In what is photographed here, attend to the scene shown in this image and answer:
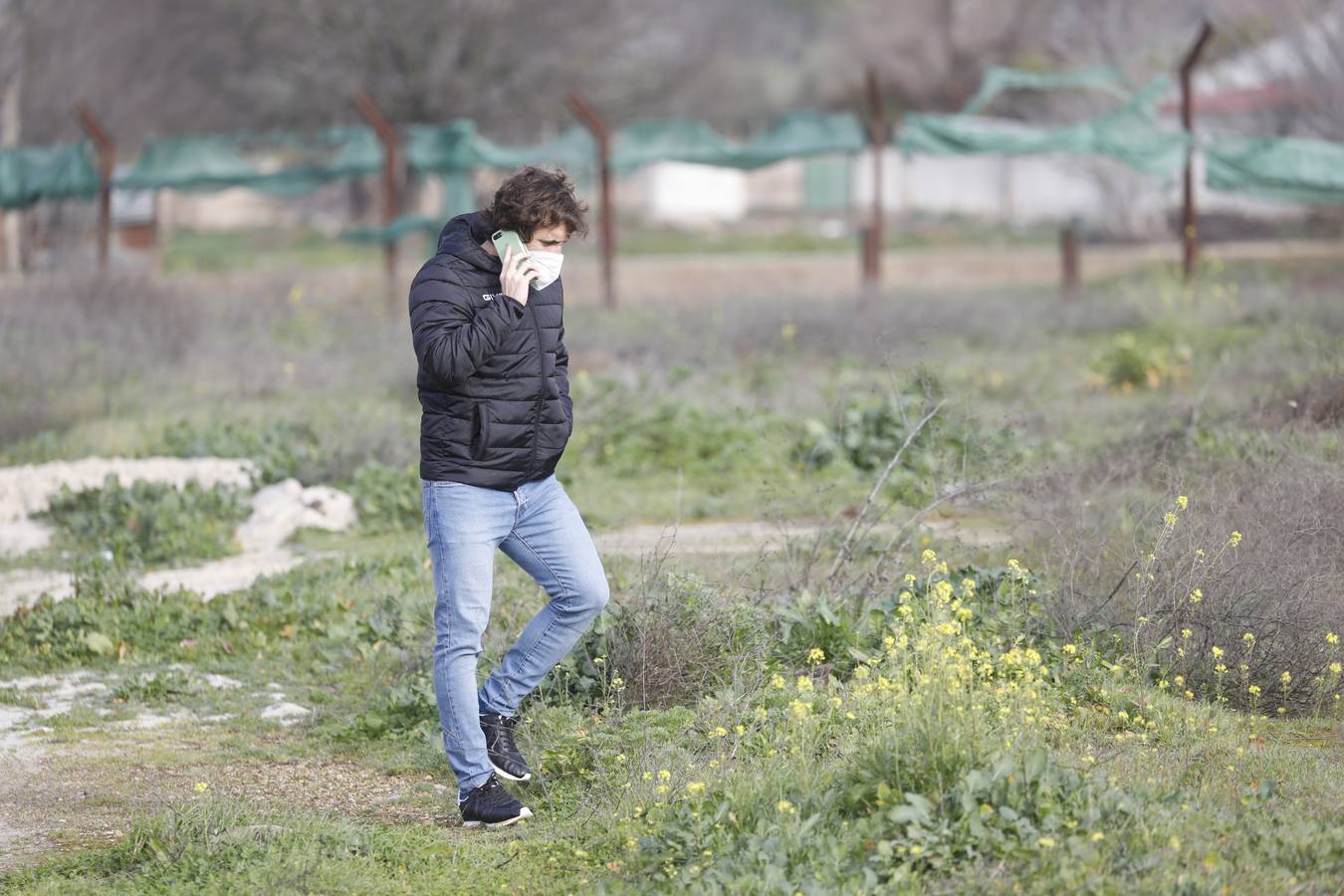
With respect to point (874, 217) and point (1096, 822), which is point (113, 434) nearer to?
point (1096, 822)

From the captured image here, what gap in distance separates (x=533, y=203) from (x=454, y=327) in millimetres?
409

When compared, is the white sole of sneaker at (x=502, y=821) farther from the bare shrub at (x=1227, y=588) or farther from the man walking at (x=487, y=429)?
the bare shrub at (x=1227, y=588)

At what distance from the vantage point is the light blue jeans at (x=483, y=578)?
4.53 meters

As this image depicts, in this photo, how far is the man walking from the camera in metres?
4.47

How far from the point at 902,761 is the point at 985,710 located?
0.53m

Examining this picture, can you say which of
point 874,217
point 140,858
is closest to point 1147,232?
point 874,217

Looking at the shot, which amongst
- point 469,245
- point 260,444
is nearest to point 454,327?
point 469,245

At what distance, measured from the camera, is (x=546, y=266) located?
455 cm

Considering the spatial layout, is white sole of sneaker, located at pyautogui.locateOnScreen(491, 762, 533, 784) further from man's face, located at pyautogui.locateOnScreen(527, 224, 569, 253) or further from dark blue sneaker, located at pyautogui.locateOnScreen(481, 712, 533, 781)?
man's face, located at pyautogui.locateOnScreen(527, 224, 569, 253)

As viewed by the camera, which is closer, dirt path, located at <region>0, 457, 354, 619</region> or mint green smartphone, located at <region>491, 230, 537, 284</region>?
mint green smartphone, located at <region>491, 230, 537, 284</region>

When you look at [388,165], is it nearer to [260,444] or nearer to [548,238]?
[260,444]

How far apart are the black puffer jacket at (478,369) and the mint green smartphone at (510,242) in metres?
0.07

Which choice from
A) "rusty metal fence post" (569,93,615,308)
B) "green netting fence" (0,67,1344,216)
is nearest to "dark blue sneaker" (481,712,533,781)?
"green netting fence" (0,67,1344,216)

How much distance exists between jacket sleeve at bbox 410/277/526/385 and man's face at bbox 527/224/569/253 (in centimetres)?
18
